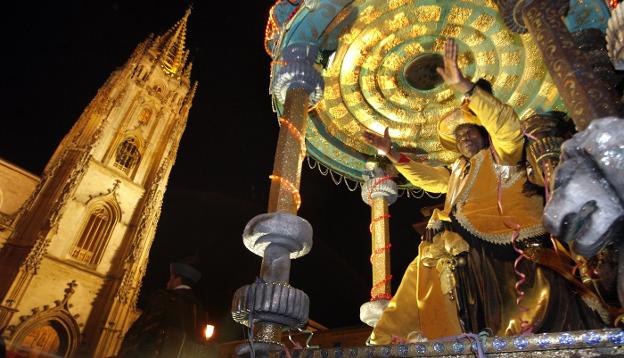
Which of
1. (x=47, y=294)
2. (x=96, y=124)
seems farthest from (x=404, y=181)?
(x=96, y=124)

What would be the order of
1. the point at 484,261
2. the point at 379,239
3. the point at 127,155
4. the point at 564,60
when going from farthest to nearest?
1. the point at 127,155
2. the point at 379,239
3. the point at 484,261
4. the point at 564,60

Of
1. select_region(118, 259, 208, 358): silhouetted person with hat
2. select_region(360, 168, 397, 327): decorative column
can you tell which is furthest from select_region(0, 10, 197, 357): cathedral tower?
select_region(360, 168, 397, 327): decorative column

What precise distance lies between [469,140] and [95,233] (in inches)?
1218

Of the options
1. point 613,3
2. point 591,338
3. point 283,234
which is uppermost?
point 613,3

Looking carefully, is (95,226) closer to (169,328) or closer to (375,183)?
(169,328)

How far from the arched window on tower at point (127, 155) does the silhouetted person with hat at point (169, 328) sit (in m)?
30.0

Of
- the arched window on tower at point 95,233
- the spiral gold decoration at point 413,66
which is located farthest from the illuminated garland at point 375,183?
the arched window on tower at point 95,233

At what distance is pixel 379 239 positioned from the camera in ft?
20.6

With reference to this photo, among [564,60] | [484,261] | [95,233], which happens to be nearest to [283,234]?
[484,261]

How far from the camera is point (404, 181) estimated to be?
286 inches

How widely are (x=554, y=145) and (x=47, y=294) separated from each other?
30.0 m

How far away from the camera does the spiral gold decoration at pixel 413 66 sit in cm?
529

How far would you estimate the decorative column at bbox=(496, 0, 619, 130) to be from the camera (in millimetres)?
2895

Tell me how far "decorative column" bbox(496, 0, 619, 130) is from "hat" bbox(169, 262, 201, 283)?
16.6 feet
